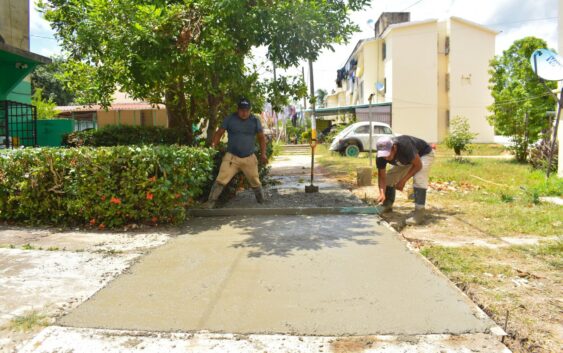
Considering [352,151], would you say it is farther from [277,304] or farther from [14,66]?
[277,304]

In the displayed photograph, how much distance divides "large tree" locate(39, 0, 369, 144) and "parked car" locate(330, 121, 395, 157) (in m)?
13.4

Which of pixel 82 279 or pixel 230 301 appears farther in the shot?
pixel 82 279

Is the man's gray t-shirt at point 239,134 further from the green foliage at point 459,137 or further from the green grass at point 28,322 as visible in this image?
the green foliage at point 459,137

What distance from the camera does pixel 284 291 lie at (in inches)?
157

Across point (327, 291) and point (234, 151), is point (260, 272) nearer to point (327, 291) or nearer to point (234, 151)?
point (327, 291)

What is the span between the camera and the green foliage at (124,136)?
10.1 meters

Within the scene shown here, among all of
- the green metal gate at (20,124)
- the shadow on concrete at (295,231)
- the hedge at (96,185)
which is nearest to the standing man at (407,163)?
the shadow on concrete at (295,231)

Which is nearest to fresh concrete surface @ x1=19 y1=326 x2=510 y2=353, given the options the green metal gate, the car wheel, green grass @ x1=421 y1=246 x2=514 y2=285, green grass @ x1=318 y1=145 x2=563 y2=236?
green grass @ x1=421 y1=246 x2=514 y2=285

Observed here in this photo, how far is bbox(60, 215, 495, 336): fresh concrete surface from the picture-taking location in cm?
332

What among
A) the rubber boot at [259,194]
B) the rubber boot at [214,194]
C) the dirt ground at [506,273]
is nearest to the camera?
the dirt ground at [506,273]

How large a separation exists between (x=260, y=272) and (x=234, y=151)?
11.2ft

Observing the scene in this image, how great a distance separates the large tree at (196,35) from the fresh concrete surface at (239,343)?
4270 mm

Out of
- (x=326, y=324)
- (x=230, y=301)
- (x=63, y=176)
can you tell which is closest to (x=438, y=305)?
(x=326, y=324)

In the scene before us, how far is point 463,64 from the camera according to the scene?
31641mm
